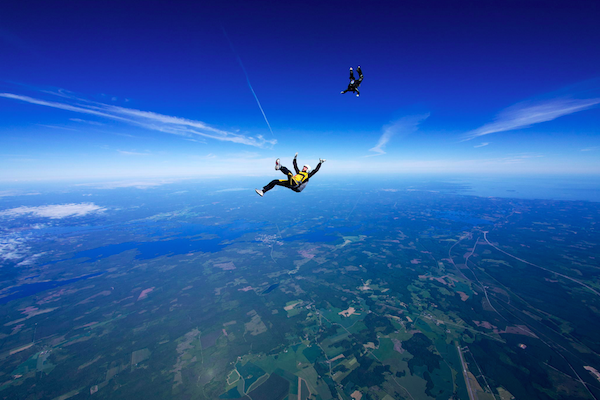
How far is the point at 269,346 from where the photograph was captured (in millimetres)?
41844

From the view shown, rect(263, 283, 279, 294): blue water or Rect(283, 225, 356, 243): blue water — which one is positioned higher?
Rect(283, 225, 356, 243): blue water

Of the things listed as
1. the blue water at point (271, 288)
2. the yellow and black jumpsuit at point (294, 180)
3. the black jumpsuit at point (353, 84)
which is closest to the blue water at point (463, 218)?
the blue water at point (271, 288)

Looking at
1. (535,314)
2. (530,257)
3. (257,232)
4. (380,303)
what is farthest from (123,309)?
(530,257)

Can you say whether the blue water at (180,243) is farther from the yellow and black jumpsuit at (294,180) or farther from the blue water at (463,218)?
the blue water at (463,218)

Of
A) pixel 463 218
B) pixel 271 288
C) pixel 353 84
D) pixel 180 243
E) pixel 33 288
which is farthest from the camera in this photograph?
pixel 463 218

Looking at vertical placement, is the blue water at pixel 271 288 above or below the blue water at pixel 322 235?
below

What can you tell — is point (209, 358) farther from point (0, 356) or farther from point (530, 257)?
point (530, 257)

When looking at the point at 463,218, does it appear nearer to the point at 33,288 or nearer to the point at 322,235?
the point at 322,235

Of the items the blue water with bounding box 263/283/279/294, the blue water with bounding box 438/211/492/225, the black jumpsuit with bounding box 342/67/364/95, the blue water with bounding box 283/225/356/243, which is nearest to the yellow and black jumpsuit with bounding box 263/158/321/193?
the black jumpsuit with bounding box 342/67/364/95

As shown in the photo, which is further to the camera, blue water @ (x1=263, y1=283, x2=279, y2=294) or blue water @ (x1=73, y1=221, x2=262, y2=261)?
blue water @ (x1=73, y1=221, x2=262, y2=261)

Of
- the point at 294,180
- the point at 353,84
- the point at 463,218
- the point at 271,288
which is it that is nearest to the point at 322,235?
the point at 271,288

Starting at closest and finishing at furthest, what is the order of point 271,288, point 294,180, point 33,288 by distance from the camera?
point 294,180 → point 271,288 → point 33,288

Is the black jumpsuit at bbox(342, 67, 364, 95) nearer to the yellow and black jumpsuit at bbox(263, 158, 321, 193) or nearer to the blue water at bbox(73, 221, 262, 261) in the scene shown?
the yellow and black jumpsuit at bbox(263, 158, 321, 193)

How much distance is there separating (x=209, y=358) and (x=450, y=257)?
87337mm
